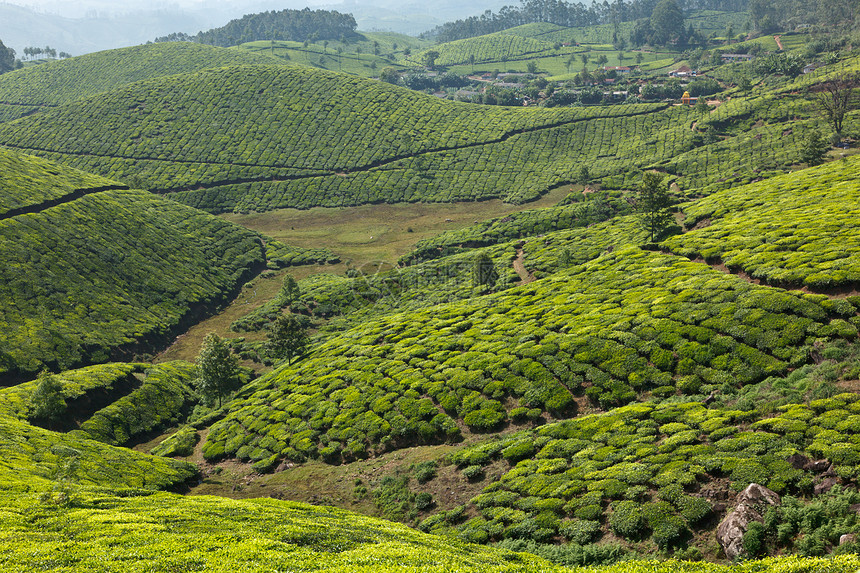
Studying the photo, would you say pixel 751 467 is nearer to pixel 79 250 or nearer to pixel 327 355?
pixel 327 355

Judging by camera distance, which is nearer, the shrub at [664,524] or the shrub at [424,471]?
the shrub at [664,524]

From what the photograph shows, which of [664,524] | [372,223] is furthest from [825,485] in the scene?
[372,223]

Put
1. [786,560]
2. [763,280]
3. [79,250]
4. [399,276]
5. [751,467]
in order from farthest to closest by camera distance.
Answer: [399,276], [79,250], [763,280], [751,467], [786,560]

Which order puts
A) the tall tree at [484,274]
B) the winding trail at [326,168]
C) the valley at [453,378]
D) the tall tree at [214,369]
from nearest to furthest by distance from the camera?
the valley at [453,378] < the tall tree at [214,369] < the tall tree at [484,274] < the winding trail at [326,168]

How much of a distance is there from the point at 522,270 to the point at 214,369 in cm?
5113

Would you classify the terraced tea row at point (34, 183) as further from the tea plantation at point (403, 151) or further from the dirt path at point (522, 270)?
the dirt path at point (522, 270)

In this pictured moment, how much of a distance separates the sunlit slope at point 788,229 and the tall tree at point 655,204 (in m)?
4.19

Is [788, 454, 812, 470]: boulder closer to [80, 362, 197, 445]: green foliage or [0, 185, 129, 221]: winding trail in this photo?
[80, 362, 197, 445]: green foliage

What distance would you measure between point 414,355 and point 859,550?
45.7m

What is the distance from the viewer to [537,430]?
43844 millimetres

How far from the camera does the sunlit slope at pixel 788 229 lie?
49.4 m

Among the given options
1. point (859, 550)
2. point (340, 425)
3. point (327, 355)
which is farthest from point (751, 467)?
point (327, 355)

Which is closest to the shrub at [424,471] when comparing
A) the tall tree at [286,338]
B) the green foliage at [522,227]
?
the tall tree at [286,338]

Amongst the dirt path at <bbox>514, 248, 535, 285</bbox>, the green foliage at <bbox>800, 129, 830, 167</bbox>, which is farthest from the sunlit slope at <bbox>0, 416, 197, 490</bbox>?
the green foliage at <bbox>800, 129, 830, 167</bbox>
